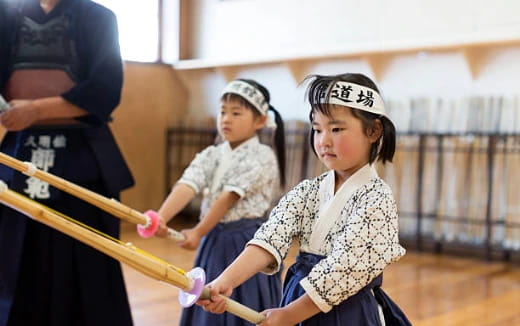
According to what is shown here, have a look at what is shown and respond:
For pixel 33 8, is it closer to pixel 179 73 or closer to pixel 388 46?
pixel 388 46

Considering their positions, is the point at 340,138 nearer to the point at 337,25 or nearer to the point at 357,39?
the point at 357,39

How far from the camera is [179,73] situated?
21.2ft

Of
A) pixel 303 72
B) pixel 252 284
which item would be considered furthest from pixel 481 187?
pixel 252 284

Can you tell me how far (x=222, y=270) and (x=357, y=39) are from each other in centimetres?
330

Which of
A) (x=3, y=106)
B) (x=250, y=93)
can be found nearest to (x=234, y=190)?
(x=250, y=93)

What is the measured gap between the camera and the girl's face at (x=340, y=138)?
1.49 meters

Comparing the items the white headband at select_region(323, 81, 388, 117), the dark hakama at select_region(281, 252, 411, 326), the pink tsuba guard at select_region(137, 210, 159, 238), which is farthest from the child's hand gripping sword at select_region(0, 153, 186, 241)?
the white headband at select_region(323, 81, 388, 117)

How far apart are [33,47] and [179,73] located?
4.34 metres

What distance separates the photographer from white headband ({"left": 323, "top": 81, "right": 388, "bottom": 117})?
1502 millimetres

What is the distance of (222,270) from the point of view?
7.57 ft

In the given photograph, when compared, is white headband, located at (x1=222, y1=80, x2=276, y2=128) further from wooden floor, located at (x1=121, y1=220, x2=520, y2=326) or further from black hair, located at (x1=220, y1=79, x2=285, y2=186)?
wooden floor, located at (x1=121, y1=220, x2=520, y2=326)

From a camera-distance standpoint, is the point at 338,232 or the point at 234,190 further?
the point at 234,190

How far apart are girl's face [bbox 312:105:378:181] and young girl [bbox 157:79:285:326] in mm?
792

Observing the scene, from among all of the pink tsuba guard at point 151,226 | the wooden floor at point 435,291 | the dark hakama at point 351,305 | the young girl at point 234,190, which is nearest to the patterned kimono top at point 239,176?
the young girl at point 234,190
